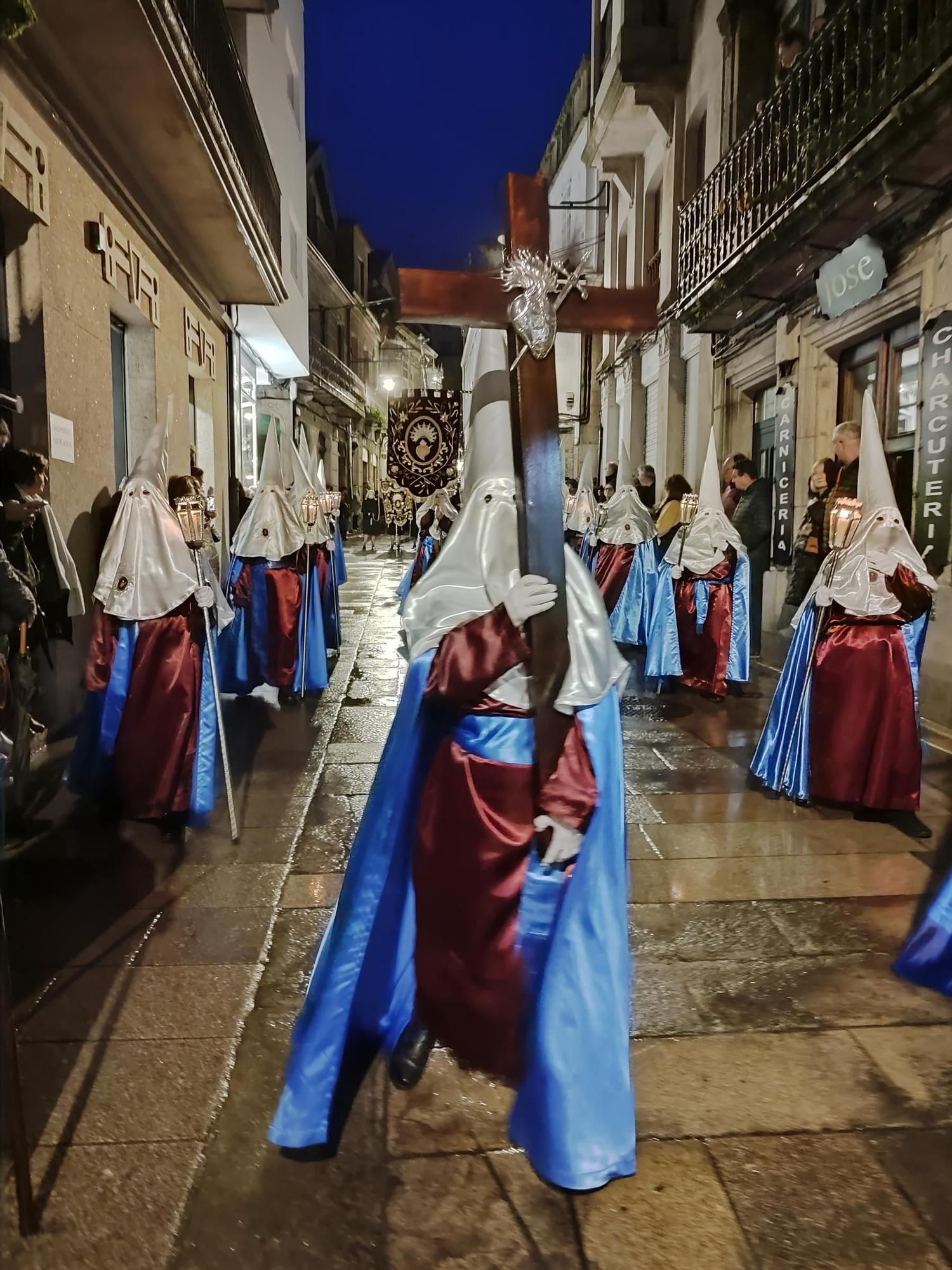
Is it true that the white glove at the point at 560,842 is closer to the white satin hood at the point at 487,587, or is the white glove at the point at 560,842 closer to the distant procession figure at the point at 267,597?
the white satin hood at the point at 487,587

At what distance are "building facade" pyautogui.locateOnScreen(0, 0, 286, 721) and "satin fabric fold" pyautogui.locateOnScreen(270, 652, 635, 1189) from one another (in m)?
3.29

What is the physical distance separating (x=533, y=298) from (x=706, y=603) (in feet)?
19.3

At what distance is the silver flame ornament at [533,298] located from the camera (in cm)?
211

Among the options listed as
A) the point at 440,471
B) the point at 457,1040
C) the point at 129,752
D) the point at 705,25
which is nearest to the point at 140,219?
the point at 440,471

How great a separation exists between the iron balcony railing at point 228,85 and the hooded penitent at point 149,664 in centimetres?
405

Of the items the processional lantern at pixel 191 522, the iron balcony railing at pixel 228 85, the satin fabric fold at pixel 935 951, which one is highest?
the iron balcony railing at pixel 228 85

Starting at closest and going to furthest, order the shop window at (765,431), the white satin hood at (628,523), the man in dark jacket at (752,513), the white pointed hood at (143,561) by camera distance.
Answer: the white pointed hood at (143,561) → the man in dark jacket at (752,513) → the white satin hood at (628,523) → the shop window at (765,431)

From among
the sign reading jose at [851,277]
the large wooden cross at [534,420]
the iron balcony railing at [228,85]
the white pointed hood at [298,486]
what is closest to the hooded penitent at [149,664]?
the large wooden cross at [534,420]

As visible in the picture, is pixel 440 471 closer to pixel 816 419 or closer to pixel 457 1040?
pixel 816 419

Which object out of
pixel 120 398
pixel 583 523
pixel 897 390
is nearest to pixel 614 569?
pixel 583 523

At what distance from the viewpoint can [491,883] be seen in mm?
2344

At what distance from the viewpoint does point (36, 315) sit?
5922 mm

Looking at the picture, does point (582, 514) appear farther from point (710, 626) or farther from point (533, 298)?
point (533, 298)

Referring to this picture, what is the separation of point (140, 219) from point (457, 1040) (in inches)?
333
